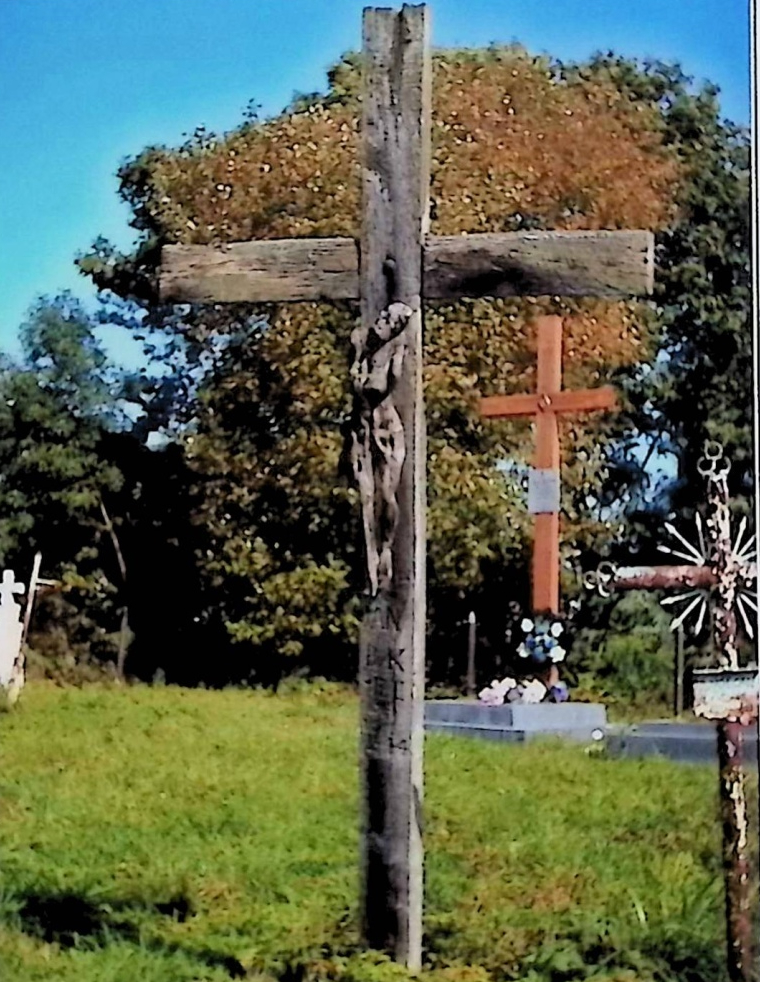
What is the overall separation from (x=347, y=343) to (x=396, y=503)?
0.16 metres

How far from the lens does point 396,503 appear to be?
1490 mm

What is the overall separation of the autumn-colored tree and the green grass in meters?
0.10

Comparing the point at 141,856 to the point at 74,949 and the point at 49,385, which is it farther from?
the point at 49,385

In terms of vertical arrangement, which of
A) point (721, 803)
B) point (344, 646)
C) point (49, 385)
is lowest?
point (721, 803)

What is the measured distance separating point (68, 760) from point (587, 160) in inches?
29.8

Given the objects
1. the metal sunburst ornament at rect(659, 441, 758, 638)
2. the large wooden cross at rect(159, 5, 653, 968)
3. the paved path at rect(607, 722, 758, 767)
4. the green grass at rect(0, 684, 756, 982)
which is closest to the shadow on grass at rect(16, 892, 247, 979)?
the green grass at rect(0, 684, 756, 982)

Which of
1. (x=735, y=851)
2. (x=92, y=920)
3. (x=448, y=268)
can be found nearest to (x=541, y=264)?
(x=448, y=268)

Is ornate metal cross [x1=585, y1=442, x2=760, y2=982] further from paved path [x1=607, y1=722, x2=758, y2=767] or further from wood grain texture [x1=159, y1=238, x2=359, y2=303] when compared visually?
wood grain texture [x1=159, y1=238, x2=359, y2=303]

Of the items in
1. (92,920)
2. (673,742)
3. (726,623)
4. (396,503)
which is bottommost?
(92,920)

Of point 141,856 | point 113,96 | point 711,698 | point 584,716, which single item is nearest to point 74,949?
point 141,856

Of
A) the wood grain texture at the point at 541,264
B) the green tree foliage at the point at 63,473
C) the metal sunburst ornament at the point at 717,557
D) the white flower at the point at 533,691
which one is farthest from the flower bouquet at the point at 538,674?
the green tree foliage at the point at 63,473

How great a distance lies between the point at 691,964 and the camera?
4.59 feet

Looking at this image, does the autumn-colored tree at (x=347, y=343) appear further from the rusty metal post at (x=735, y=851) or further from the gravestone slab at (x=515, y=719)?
the rusty metal post at (x=735, y=851)

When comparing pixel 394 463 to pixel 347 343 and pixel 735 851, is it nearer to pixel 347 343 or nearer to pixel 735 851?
pixel 347 343
